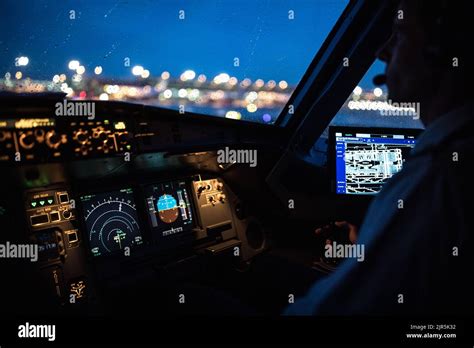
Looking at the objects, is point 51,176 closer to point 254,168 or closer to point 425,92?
point 254,168

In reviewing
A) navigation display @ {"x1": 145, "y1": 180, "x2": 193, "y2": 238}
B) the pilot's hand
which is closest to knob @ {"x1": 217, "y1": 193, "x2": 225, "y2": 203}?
navigation display @ {"x1": 145, "y1": 180, "x2": 193, "y2": 238}

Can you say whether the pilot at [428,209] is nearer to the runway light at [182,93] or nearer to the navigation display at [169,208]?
the navigation display at [169,208]

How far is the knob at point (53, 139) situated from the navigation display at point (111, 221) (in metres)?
0.51

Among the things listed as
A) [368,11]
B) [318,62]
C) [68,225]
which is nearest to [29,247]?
[68,225]

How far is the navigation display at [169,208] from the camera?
6.95 ft

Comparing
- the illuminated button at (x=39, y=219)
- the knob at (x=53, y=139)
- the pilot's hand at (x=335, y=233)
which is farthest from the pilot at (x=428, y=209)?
the illuminated button at (x=39, y=219)

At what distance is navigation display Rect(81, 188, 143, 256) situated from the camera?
1.89 meters

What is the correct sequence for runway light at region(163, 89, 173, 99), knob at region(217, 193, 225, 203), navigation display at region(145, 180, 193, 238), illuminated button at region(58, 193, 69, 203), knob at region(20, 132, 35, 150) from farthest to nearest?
runway light at region(163, 89, 173, 99)
knob at region(217, 193, 225, 203)
navigation display at region(145, 180, 193, 238)
illuminated button at region(58, 193, 69, 203)
knob at region(20, 132, 35, 150)

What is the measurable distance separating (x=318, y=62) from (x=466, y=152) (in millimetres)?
1955

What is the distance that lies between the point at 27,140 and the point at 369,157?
64.1 inches

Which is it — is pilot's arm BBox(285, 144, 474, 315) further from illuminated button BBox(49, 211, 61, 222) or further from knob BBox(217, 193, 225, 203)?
knob BBox(217, 193, 225, 203)

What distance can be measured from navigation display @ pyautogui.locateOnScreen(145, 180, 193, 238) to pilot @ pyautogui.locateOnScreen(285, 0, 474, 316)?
1.48 metres

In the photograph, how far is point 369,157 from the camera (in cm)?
208

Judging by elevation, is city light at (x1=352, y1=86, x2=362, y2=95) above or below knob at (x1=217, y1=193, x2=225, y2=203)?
above
